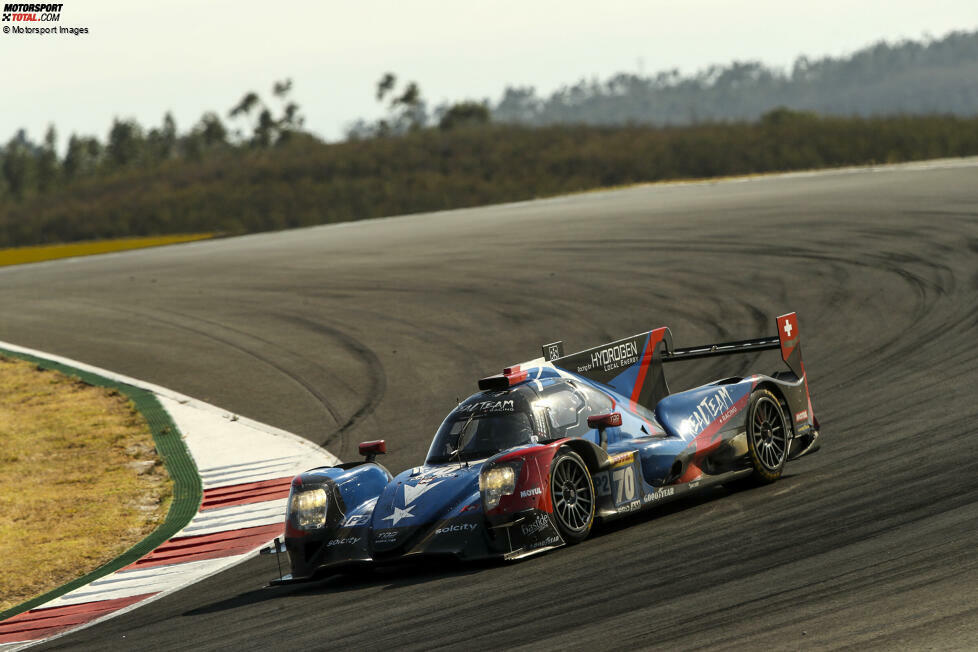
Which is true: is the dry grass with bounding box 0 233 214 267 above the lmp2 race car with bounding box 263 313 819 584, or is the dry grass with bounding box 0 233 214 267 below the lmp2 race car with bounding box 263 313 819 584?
above

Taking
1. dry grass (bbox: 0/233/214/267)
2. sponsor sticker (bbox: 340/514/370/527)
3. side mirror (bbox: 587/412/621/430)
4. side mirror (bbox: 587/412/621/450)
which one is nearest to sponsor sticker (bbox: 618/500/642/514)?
side mirror (bbox: 587/412/621/450)

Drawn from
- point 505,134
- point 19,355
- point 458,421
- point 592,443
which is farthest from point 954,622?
point 505,134

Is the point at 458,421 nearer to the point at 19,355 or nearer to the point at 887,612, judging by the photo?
the point at 887,612

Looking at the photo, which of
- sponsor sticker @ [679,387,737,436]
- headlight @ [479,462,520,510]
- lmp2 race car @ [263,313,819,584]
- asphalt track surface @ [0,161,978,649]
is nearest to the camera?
asphalt track surface @ [0,161,978,649]

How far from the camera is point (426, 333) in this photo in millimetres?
22078

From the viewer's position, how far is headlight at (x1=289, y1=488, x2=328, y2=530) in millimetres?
9711

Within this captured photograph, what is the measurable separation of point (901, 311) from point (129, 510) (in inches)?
485

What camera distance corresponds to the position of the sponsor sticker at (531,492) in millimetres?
8836

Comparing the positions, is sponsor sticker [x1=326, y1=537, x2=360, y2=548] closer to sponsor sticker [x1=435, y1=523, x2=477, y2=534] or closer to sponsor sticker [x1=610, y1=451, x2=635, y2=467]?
sponsor sticker [x1=435, y1=523, x2=477, y2=534]

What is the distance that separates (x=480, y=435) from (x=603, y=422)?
1.03 meters

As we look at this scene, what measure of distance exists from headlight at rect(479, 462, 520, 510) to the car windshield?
2.26ft

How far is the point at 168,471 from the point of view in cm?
1517

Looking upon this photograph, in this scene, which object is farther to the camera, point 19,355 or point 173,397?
point 19,355

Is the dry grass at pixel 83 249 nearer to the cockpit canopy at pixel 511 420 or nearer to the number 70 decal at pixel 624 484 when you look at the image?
the cockpit canopy at pixel 511 420
